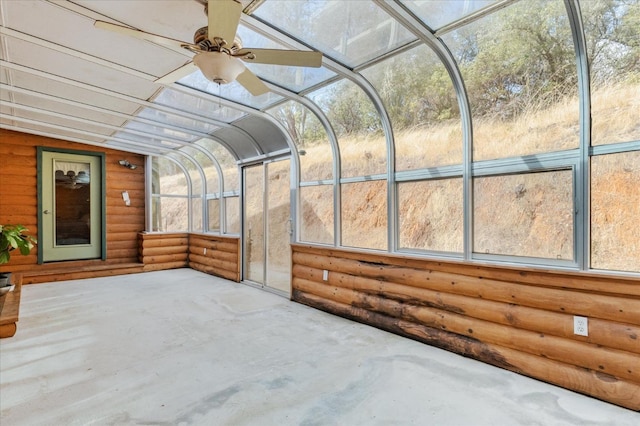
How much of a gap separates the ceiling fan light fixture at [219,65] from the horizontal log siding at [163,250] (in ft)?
20.1

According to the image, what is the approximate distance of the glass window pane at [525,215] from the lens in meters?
2.53

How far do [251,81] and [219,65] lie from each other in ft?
1.40

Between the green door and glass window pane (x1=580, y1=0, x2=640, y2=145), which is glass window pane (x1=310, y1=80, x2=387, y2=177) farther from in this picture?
the green door

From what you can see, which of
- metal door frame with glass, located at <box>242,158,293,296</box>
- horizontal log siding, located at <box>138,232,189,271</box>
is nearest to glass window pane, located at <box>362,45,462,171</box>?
metal door frame with glass, located at <box>242,158,293,296</box>

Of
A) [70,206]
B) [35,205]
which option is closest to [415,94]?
[70,206]

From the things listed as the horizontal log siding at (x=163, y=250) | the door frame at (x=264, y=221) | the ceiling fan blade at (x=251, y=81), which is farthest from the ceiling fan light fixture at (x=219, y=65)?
the horizontal log siding at (x=163, y=250)

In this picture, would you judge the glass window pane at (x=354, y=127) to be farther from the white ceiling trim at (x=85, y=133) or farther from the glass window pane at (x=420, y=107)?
the white ceiling trim at (x=85, y=133)

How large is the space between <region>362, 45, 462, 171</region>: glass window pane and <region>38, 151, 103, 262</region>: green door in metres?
6.49

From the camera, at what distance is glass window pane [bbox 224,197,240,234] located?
640 centimetres

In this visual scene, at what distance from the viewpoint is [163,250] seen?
7355mm

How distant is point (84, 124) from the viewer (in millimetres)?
5547

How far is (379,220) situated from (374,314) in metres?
1.07

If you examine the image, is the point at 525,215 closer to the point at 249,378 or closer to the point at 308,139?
the point at 249,378

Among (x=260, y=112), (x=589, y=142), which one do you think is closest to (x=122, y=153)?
(x=260, y=112)
